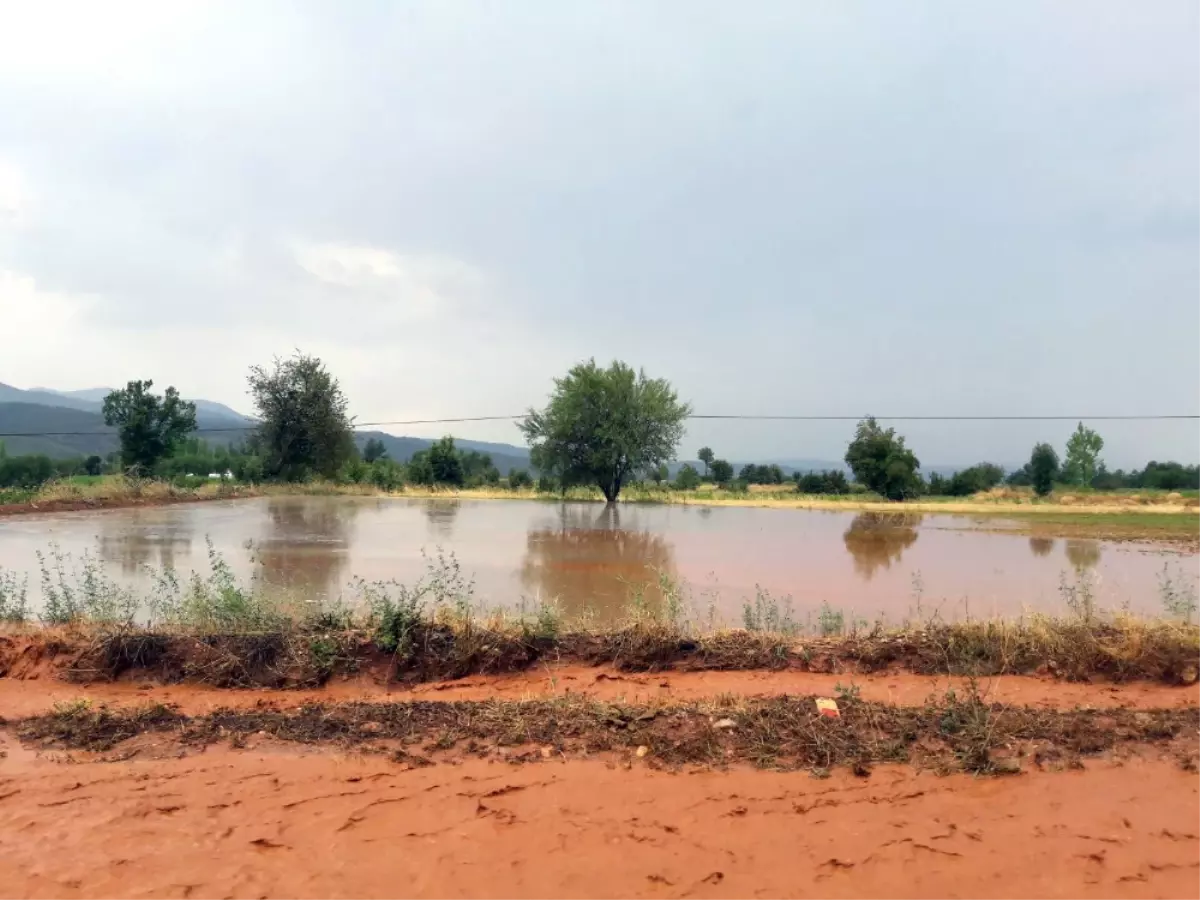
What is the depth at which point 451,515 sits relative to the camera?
26109mm

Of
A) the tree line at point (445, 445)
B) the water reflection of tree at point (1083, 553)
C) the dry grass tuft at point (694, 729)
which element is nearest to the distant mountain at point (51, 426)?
the tree line at point (445, 445)

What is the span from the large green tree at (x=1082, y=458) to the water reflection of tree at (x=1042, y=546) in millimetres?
53108

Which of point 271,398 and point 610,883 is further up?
point 271,398

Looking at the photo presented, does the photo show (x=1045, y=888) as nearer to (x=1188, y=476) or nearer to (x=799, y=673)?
(x=799, y=673)

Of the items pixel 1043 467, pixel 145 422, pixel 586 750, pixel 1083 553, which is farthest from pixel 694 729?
pixel 1043 467

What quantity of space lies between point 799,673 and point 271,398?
36.8 metres

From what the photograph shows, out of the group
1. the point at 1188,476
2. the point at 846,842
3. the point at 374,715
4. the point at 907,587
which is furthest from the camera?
the point at 1188,476

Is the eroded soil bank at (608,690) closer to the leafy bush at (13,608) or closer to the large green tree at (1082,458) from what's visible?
the leafy bush at (13,608)

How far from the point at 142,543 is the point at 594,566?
395 inches

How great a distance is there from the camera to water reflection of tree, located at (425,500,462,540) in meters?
20.2

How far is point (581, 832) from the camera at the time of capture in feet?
13.3

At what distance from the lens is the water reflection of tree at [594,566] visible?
1057cm

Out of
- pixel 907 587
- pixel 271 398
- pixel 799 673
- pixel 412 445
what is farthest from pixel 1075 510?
pixel 412 445

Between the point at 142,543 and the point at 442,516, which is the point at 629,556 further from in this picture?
the point at 442,516
